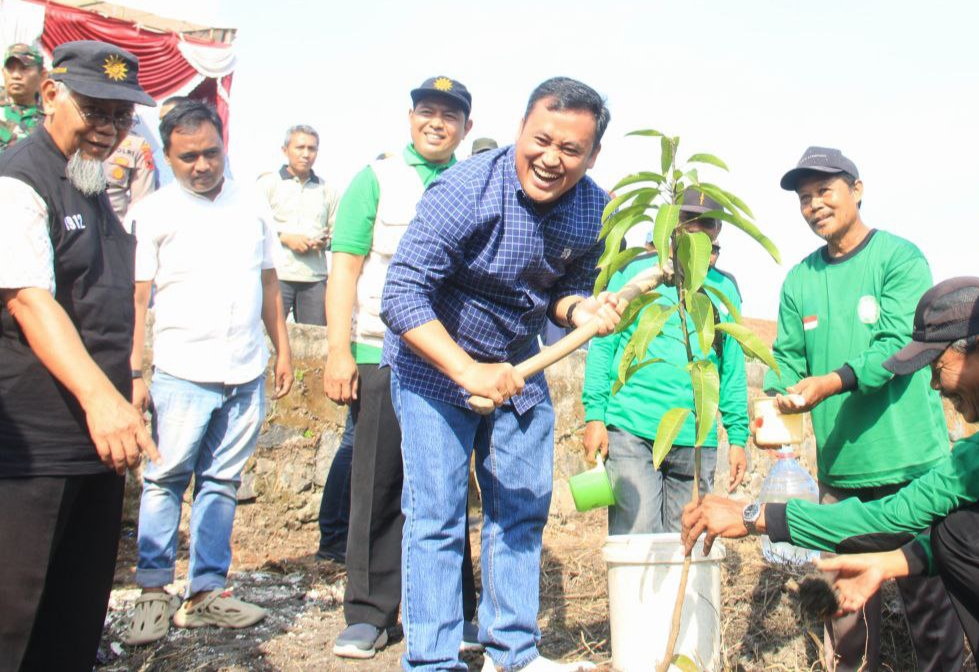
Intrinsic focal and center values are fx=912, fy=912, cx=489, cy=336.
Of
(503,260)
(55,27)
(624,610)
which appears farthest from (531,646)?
(55,27)

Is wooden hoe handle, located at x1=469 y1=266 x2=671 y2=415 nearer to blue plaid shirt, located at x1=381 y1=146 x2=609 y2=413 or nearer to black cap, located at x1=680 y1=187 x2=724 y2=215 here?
blue plaid shirt, located at x1=381 y1=146 x2=609 y2=413

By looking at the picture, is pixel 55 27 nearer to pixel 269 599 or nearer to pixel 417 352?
pixel 269 599

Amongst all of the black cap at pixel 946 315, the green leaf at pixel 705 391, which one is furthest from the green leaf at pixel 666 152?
the black cap at pixel 946 315

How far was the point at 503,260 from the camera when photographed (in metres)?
2.76

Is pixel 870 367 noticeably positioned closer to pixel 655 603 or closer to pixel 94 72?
pixel 655 603

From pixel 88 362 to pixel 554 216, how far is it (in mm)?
1411

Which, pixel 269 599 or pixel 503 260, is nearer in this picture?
pixel 503 260

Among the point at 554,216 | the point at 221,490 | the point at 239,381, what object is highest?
the point at 554,216

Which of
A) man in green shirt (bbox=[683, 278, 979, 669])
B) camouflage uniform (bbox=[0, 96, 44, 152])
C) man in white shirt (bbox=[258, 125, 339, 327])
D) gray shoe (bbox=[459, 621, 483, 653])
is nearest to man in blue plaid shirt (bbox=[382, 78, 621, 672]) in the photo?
gray shoe (bbox=[459, 621, 483, 653])

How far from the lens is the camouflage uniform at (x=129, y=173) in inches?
207

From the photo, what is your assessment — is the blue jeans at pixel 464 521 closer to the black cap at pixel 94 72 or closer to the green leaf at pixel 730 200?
the green leaf at pixel 730 200

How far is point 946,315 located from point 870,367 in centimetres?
70

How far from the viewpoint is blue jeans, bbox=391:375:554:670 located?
2699mm

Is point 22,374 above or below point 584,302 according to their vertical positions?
below
